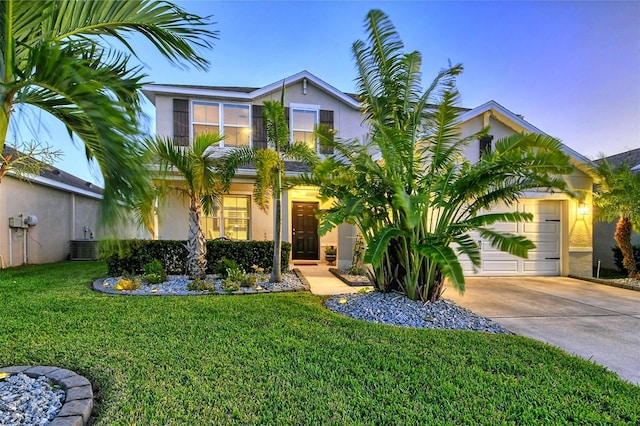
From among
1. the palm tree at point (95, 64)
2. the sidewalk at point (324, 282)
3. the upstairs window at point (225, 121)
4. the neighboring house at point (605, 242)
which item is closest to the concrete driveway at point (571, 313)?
the sidewalk at point (324, 282)

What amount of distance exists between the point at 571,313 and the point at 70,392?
24.7 ft

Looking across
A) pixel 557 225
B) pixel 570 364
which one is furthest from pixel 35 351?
pixel 557 225

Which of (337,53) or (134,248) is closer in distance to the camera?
(134,248)

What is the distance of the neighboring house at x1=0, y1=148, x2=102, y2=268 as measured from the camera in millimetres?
10664

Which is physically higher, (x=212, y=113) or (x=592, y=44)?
(x=592, y=44)

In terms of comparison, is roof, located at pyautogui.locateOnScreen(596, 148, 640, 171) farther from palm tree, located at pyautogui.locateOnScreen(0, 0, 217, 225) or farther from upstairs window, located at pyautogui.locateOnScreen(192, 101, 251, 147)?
palm tree, located at pyautogui.locateOnScreen(0, 0, 217, 225)

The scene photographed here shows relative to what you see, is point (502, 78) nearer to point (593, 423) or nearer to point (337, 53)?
point (337, 53)

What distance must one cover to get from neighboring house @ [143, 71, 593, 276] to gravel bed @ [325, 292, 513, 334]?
443 cm

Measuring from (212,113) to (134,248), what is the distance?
5.00 metres

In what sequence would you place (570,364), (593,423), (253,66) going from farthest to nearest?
(253,66) → (570,364) → (593,423)

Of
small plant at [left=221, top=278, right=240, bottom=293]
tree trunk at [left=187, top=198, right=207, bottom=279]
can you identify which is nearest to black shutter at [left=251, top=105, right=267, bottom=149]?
tree trunk at [left=187, top=198, right=207, bottom=279]

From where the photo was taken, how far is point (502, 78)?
12875 mm

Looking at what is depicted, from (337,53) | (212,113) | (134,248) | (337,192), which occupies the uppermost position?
(337,53)

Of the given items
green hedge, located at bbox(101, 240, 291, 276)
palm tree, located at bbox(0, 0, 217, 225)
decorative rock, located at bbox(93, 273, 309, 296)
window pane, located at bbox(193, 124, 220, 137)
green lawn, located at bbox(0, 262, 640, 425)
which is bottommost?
decorative rock, located at bbox(93, 273, 309, 296)
